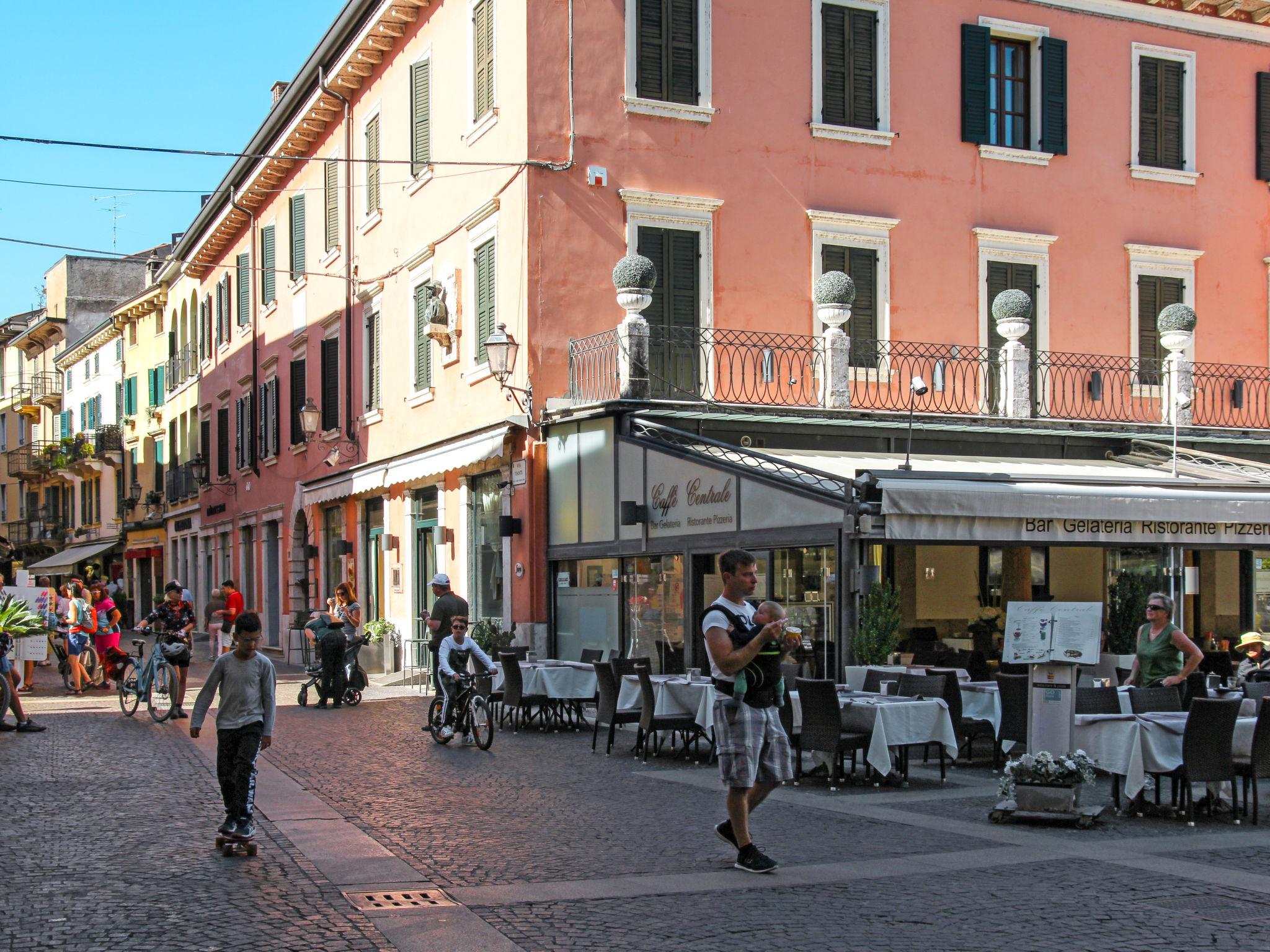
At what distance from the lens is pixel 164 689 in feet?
62.1

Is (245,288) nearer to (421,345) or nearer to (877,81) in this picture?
(421,345)

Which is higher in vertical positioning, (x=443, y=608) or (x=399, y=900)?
(x=443, y=608)

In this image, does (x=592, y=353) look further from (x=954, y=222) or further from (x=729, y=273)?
(x=954, y=222)

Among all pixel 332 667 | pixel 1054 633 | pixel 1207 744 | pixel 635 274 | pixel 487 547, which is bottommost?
pixel 332 667

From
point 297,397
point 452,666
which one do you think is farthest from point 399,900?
point 297,397

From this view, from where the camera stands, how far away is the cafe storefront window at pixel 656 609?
58.7ft

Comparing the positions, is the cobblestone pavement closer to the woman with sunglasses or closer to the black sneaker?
the black sneaker

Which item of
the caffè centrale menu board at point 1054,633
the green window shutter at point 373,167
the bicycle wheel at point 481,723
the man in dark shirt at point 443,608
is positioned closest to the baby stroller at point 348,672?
the man in dark shirt at point 443,608

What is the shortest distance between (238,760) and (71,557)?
52.4 meters

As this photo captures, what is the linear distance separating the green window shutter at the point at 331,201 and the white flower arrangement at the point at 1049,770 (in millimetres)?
20843

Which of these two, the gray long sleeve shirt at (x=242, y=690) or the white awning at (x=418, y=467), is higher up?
the white awning at (x=418, y=467)

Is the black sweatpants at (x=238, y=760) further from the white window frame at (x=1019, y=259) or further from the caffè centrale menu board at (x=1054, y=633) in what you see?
the white window frame at (x=1019, y=259)

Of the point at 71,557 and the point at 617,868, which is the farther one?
the point at 71,557

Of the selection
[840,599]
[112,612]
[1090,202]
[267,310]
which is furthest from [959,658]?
[267,310]
